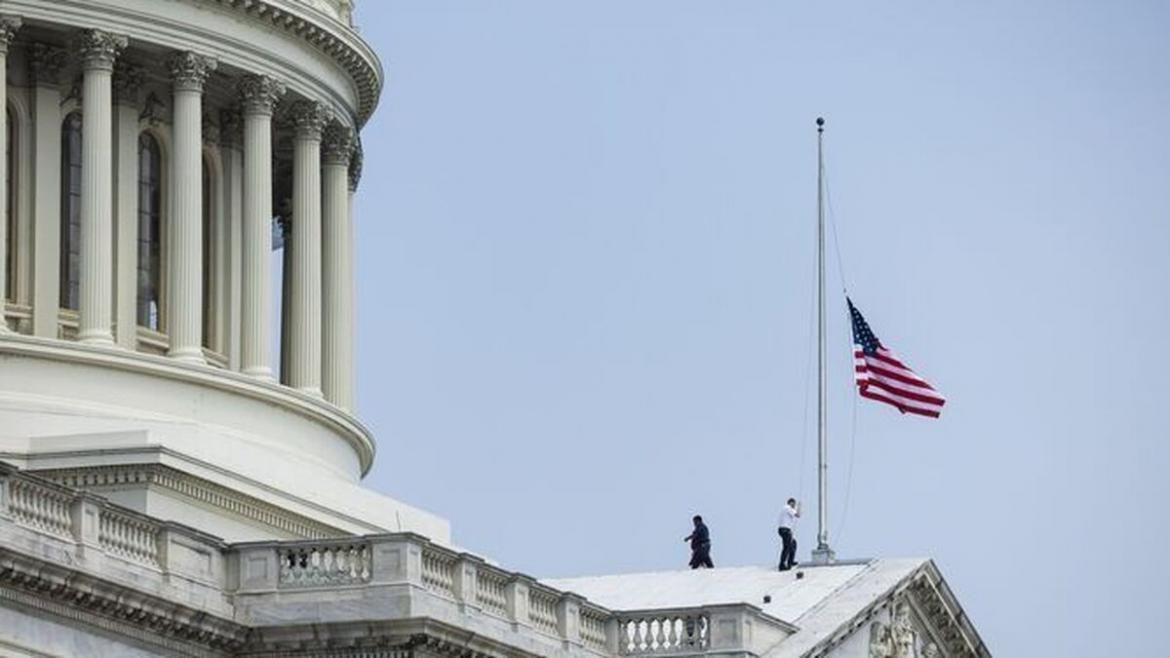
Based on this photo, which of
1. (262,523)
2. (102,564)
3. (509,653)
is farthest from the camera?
(262,523)

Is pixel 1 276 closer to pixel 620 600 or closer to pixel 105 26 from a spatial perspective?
pixel 105 26

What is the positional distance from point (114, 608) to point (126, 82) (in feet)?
72.1

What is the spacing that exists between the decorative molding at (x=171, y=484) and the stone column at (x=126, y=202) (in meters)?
5.64

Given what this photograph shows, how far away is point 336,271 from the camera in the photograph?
106 m

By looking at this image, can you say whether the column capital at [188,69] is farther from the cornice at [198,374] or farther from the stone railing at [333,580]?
the stone railing at [333,580]

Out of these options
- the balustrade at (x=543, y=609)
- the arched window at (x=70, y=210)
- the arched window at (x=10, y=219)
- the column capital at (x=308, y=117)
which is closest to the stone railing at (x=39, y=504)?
the balustrade at (x=543, y=609)

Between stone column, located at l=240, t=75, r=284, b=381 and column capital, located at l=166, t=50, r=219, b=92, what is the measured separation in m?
1.60

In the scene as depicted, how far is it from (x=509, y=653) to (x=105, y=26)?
17464 millimetres

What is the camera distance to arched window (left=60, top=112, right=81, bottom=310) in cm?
9981

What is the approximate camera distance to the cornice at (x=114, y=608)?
79.1 meters

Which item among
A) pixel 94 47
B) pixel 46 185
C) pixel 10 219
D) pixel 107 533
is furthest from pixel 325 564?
pixel 94 47

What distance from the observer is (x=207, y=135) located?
104062mm

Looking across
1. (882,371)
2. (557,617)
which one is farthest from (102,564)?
(882,371)

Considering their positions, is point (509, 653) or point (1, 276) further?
point (1, 276)
